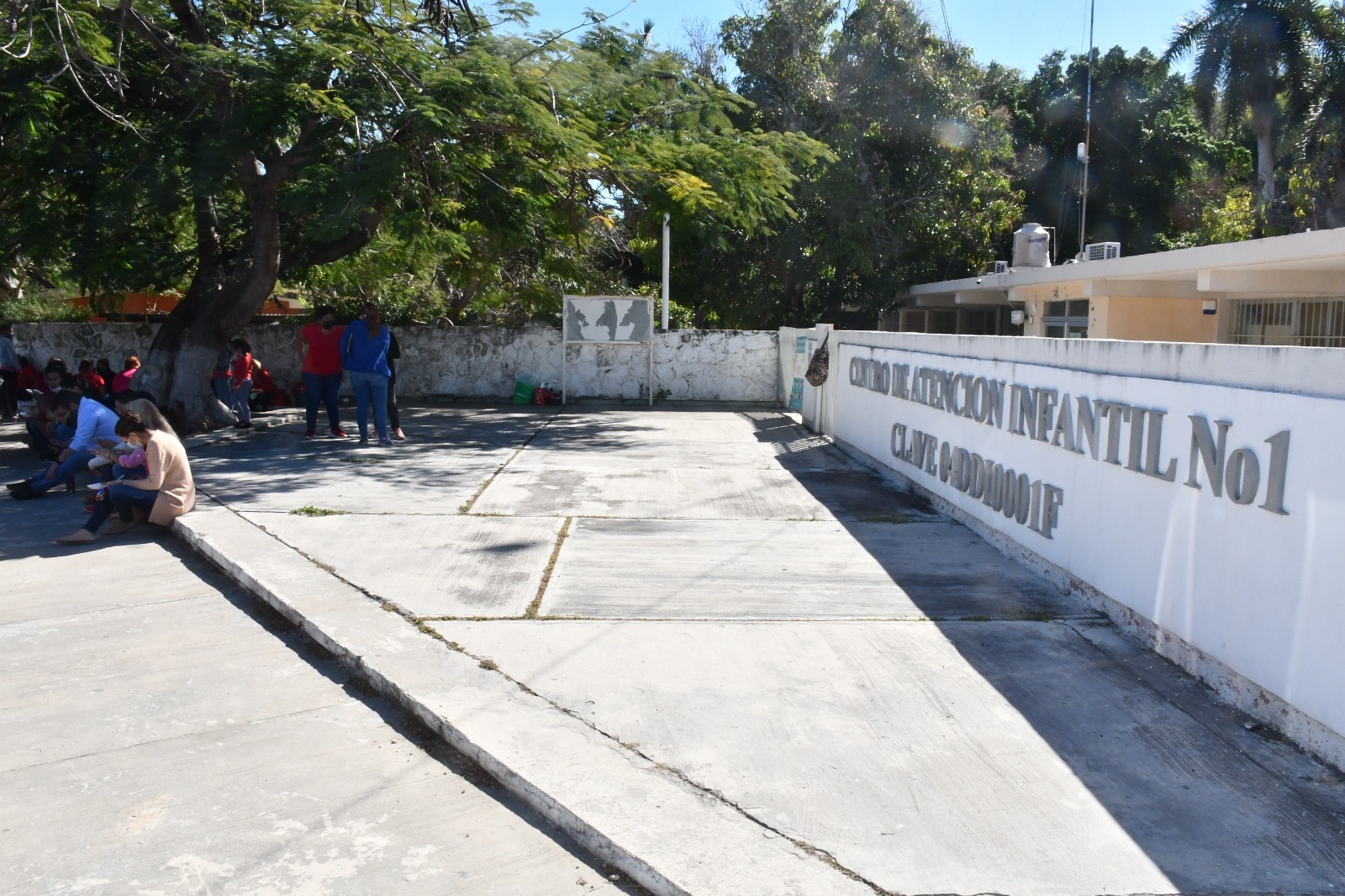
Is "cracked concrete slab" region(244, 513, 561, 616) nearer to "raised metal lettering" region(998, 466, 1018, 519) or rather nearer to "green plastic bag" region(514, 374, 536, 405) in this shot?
"raised metal lettering" region(998, 466, 1018, 519)

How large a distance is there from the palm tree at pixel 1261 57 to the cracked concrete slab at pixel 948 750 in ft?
109

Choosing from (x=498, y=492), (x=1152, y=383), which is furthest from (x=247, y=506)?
(x=1152, y=383)

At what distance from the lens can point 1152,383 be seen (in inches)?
228

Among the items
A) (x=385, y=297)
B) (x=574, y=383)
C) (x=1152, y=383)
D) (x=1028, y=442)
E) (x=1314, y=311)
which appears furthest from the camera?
(x=385, y=297)

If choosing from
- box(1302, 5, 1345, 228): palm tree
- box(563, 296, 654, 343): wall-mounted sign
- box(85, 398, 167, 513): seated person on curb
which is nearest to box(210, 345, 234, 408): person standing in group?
box(563, 296, 654, 343): wall-mounted sign

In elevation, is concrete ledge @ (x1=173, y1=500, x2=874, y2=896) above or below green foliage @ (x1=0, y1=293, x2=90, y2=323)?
below

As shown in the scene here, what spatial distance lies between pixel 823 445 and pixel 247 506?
7.46m

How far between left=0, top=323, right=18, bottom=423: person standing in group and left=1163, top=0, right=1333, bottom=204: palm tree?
107 ft

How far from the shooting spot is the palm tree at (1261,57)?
3331cm

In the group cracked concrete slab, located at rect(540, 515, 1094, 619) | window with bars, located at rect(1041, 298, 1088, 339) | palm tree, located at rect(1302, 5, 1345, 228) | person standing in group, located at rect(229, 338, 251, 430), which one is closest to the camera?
cracked concrete slab, located at rect(540, 515, 1094, 619)

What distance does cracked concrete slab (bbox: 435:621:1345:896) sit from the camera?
3580 millimetres

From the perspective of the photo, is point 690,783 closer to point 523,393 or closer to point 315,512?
point 315,512

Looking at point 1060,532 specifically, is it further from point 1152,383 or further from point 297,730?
point 297,730

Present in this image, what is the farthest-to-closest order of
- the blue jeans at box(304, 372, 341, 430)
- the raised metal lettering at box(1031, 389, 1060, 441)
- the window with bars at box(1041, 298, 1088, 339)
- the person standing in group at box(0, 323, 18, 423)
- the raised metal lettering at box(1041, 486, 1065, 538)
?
the window with bars at box(1041, 298, 1088, 339) < the person standing in group at box(0, 323, 18, 423) < the blue jeans at box(304, 372, 341, 430) < the raised metal lettering at box(1031, 389, 1060, 441) < the raised metal lettering at box(1041, 486, 1065, 538)
